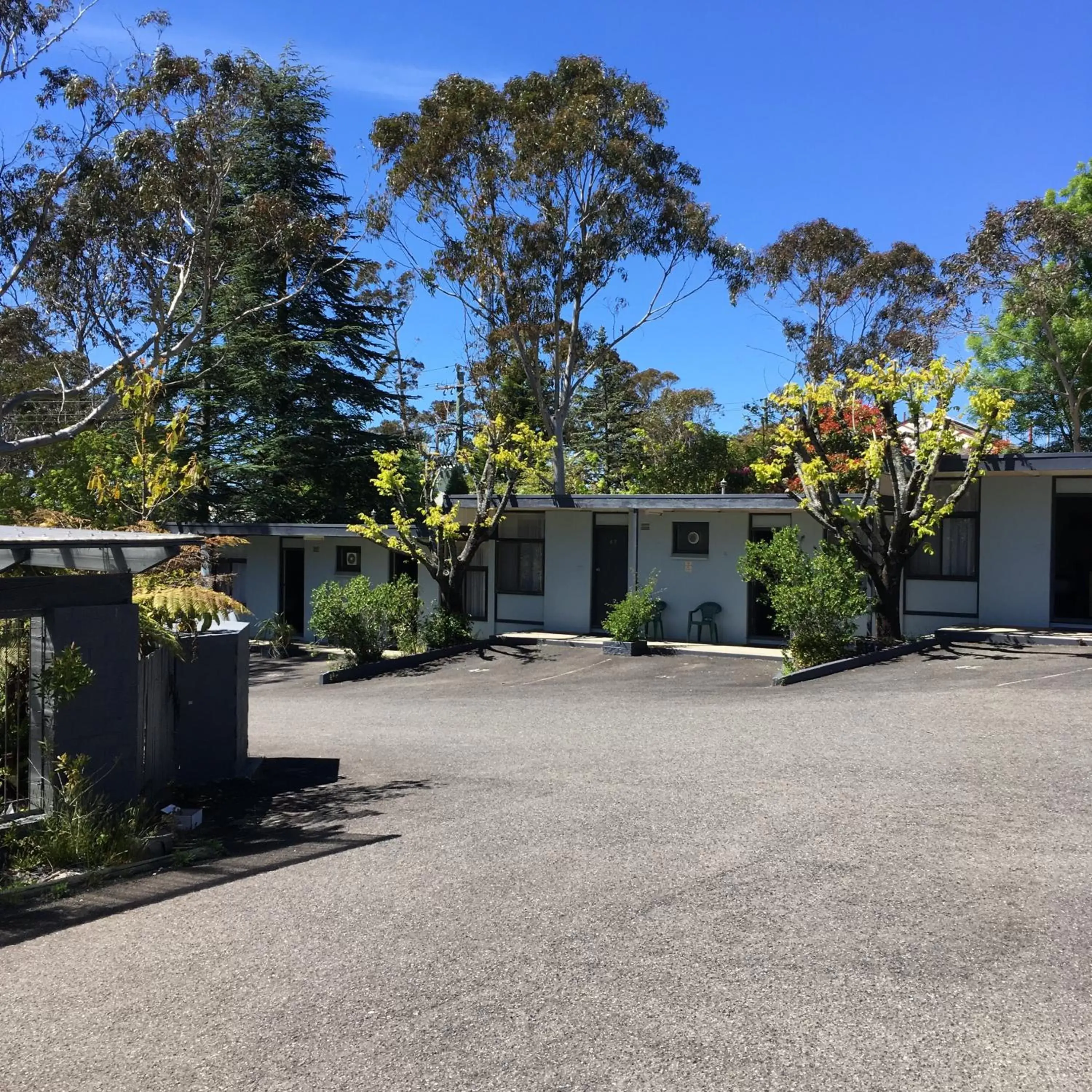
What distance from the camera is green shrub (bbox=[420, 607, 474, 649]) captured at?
20.2 meters

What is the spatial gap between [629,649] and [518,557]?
454cm

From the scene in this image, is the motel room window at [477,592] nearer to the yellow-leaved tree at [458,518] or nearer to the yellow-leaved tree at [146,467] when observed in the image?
the yellow-leaved tree at [458,518]

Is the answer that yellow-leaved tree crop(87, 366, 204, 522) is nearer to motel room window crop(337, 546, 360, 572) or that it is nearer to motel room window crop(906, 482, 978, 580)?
motel room window crop(337, 546, 360, 572)

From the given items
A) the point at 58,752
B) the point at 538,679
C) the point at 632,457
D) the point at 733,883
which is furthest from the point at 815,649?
the point at 632,457

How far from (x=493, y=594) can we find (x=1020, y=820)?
16.0 m

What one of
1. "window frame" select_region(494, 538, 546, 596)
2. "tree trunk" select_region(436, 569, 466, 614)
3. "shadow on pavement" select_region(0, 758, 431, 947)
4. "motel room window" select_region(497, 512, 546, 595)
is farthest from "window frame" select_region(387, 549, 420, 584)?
"shadow on pavement" select_region(0, 758, 431, 947)

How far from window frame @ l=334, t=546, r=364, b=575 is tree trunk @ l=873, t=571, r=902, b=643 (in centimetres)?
1182

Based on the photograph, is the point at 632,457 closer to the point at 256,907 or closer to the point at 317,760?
the point at 317,760

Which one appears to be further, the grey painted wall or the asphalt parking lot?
the grey painted wall

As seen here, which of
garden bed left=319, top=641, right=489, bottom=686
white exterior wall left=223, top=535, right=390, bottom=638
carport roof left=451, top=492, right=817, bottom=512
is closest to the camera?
carport roof left=451, top=492, right=817, bottom=512

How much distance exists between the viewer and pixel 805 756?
9.28m

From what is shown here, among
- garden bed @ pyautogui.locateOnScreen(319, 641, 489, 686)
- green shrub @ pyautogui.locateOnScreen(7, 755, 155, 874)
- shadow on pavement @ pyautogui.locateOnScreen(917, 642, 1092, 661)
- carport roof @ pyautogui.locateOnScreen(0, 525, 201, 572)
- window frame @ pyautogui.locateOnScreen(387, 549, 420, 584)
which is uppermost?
carport roof @ pyautogui.locateOnScreen(0, 525, 201, 572)

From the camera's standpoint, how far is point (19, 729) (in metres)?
6.93

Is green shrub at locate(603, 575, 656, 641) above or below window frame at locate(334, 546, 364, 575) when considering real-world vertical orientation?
below
